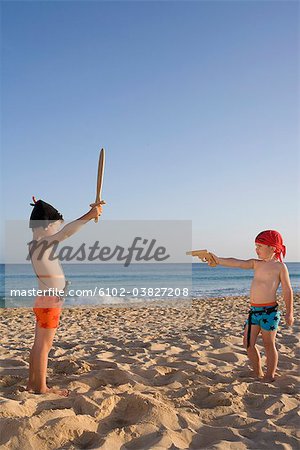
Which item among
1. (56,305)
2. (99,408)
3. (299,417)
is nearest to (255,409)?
(299,417)

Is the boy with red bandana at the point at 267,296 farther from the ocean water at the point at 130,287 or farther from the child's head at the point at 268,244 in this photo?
the ocean water at the point at 130,287

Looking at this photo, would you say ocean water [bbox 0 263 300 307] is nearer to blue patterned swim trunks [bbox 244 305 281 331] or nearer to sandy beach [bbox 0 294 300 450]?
sandy beach [bbox 0 294 300 450]

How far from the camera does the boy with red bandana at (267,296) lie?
4434 mm

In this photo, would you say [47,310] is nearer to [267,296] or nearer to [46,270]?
[46,270]

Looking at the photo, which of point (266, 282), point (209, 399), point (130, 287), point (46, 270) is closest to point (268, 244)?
point (266, 282)

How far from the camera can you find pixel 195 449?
2.81 metres

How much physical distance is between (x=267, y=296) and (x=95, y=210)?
2070 millimetres

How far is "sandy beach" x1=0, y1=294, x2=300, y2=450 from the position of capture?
286 cm

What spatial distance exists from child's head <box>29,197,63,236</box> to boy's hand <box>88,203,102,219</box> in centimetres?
35

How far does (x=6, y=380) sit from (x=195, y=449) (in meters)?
2.25

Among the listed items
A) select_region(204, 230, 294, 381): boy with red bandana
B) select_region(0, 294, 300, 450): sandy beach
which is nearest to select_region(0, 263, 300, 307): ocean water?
select_region(0, 294, 300, 450): sandy beach

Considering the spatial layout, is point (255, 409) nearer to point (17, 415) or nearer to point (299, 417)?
point (299, 417)

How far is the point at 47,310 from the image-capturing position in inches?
147

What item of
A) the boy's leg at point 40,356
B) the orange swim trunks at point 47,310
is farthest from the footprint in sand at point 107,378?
the orange swim trunks at point 47,310
